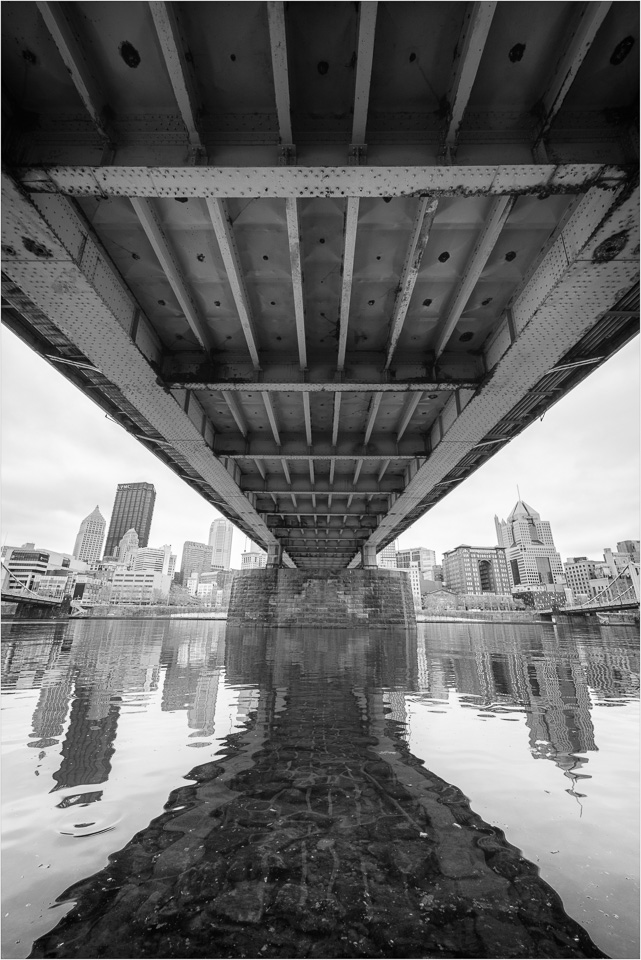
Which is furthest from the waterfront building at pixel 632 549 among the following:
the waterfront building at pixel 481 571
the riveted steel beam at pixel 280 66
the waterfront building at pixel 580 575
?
the riveted steel beam at pixel 280 66

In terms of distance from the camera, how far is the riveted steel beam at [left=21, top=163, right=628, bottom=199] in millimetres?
5039

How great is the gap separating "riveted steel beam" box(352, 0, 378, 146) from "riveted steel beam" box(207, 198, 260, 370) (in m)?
2.05

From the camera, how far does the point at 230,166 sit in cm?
500

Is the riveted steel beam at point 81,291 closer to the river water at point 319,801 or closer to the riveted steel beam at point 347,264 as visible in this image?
the riveted steel beam at point 347,264

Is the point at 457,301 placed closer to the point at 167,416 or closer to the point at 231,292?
the point at 231,292

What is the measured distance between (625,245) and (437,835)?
279 inches

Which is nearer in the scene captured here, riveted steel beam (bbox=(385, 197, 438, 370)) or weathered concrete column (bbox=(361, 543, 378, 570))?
riveted steel beam (bbox=(385, 197, 438, 370))

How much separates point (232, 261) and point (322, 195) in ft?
6.71

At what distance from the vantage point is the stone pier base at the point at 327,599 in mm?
27641

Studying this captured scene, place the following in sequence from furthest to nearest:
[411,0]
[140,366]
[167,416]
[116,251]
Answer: [167,416] < [140,366] < [116,251] < [411,0]

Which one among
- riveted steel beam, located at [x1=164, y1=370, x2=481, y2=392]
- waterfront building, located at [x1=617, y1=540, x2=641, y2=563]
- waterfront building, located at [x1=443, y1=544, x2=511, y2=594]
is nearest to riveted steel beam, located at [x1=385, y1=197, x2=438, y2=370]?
riveted steel beam, located at [x1=164, y1=370, x2=481, y2=392]

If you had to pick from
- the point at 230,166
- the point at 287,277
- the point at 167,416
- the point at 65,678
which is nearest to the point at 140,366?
the point at 167,416

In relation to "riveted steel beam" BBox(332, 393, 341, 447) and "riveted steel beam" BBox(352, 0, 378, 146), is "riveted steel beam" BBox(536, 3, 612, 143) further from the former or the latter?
"riveted steel beam" BBox(332, 393, 341, 447)

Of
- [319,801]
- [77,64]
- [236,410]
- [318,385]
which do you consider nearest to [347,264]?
[318,385]
